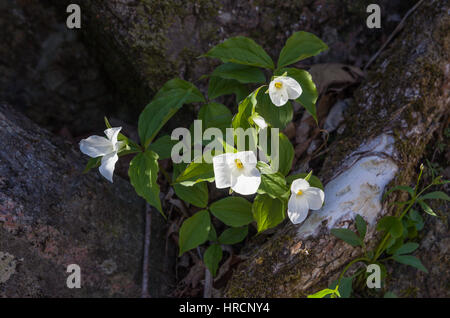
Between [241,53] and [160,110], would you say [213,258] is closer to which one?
[160,110]

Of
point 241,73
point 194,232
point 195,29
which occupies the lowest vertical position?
point 194,232

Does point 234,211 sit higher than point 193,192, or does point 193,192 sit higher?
point 193,192

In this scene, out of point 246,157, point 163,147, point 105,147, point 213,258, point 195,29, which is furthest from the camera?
point 195,29

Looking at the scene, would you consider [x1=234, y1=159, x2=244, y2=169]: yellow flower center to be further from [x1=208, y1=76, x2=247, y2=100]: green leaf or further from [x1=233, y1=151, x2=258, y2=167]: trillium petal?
[x1=208, y1=76, x2=247, y2=100]: green leaf

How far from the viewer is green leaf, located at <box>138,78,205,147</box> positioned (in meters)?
1.76

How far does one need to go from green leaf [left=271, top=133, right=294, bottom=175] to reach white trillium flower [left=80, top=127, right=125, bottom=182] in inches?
28.4

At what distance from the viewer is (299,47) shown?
1876 mm

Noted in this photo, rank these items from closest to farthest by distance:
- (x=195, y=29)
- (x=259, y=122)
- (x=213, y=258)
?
(x=259, y=122) → (x=213, y=258) → (x=195, y=29)

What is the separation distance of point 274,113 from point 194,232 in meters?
0.73

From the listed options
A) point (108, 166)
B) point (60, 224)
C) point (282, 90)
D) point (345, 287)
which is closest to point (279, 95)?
point (282, 90)

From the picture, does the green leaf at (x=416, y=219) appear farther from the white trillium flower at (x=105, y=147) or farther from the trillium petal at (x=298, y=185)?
the white trillium flower at (x=105, y=147)

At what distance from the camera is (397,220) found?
1.73 m

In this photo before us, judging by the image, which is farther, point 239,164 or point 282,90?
point 282,90

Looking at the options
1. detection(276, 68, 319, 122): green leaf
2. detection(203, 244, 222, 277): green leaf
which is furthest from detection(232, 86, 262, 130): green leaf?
detection(203, 244, 222, 277): green leaf
